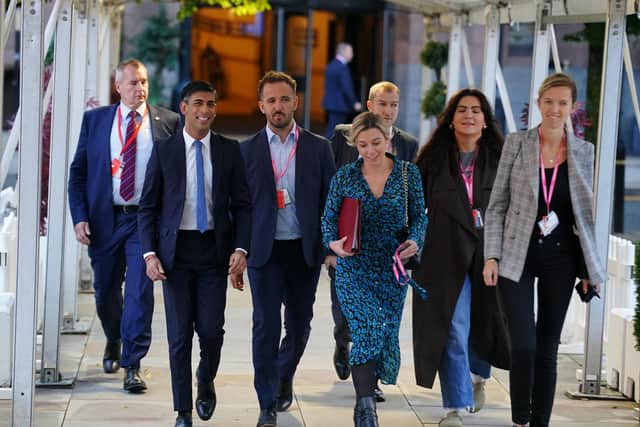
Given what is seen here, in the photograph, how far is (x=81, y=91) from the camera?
34.8 feet

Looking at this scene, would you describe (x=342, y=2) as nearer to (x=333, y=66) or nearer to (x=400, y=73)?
(x=400, y=73)

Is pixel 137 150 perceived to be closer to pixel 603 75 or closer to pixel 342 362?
pixel 342 362

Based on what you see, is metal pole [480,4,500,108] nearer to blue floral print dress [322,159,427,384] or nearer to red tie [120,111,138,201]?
red tie [120,111,138,201]

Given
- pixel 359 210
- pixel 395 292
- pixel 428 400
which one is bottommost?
pixel 428 400

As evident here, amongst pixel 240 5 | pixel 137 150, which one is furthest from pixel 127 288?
pixel 240 5

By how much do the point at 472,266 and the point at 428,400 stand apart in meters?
1.15

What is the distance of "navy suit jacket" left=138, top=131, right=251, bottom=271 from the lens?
6.63m

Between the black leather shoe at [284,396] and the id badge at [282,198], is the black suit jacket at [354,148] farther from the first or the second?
the black leather shoe at [284,396]

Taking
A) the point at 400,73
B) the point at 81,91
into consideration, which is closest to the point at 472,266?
the point at 81,91

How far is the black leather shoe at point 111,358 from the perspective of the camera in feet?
27.5

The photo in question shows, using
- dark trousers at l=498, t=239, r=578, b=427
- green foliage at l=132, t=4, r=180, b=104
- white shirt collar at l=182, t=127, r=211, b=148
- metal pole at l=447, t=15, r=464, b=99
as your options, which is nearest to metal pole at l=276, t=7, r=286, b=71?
green foliage at l=132, t=4, r=180, b=104

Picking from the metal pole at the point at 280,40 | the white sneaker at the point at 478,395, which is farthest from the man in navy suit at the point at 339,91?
the white sneaker at the point at 478,395

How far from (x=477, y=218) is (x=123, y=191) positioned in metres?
2.19

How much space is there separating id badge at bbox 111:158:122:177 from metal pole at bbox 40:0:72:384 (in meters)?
0.31
